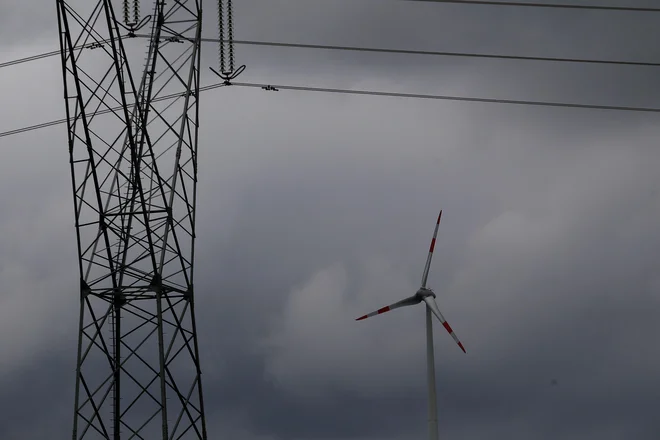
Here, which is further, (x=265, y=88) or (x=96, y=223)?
(x=265, y=88)

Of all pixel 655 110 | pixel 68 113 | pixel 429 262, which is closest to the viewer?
pixel 655 110

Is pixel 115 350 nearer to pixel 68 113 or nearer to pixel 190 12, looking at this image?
pixel 68 113

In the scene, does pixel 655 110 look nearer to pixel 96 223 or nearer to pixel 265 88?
pixel 265 88

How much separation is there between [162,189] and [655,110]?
24.5 m

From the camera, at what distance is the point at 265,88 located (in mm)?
73000

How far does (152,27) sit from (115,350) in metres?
17.4

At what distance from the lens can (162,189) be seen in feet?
224

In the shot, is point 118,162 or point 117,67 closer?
point 117,67

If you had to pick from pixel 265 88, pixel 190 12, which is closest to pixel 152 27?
pixel 190 12

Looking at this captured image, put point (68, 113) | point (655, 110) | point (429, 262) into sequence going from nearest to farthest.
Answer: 1. point (655, 110)
2. point (68, 113)
3. point (429, 262)

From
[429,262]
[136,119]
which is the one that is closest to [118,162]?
[136,119]

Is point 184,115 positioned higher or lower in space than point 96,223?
higher

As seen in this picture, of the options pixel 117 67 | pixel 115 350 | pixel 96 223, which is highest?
pixel 117 67

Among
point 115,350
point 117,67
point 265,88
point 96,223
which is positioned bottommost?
point 115,350
